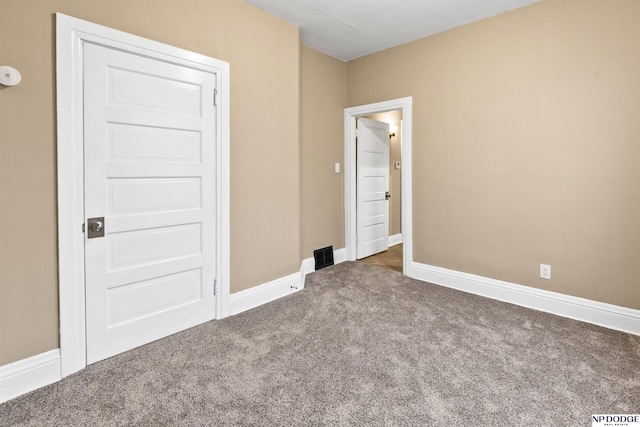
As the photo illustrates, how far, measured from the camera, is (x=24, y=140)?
5.85 feet

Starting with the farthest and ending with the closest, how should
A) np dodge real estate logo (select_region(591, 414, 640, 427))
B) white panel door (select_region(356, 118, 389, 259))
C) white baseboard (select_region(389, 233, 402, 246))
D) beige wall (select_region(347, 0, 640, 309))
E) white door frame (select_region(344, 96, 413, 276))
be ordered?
1. white baseboard (select_region(389, 233, 402, 246))
2. white panel door (select_region(356, 118, 389, 259))
3. white door frame (select_region(344, 96, 413, 276))
4. beige wall (select_region(347, 0, 640, 309))
5. np dodge real estate logo (select_region(591, 414, 640, 427))

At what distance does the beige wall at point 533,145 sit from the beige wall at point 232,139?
5.13 ft

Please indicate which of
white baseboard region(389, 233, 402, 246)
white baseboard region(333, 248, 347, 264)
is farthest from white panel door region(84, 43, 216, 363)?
white baseboard region(389, 233, 402, 246)

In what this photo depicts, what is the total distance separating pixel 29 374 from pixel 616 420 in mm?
3123

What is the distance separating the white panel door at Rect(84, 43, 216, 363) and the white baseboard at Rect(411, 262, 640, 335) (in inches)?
96.3

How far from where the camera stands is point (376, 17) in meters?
3.15

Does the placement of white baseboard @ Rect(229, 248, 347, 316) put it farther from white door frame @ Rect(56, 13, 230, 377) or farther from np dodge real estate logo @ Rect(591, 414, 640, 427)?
np dodge real estate logo @ Rect(591, 414, 640, 427)

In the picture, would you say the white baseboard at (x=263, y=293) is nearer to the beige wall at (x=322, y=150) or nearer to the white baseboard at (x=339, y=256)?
the beige wall at (x=322, y=150)

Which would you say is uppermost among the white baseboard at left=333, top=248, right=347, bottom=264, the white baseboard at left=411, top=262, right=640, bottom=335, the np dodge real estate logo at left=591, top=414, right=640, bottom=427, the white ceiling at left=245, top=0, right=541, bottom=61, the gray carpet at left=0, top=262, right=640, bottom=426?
the white ceiling at left=245, top=0, right=541, bottom=61

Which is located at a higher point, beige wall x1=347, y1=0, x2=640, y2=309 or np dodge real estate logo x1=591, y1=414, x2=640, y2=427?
beige wall x1=347, y1=0, x2=640, y2=309

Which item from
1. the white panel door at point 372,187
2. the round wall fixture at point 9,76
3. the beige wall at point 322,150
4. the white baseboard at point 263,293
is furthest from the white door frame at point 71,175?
the white panel door at point 372,187

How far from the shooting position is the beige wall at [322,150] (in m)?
3.96

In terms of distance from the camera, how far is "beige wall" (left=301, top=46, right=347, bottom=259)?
3955mm

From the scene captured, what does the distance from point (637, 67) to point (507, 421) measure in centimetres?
→ 275
